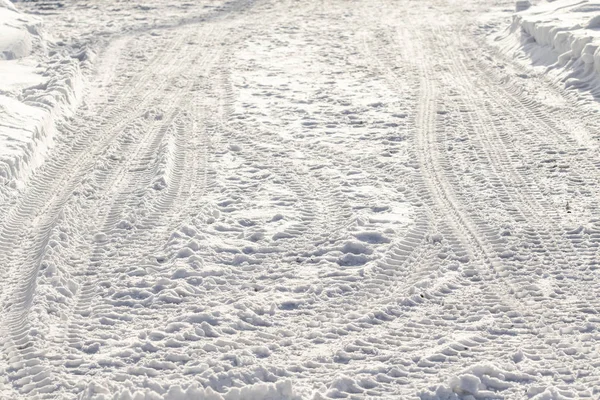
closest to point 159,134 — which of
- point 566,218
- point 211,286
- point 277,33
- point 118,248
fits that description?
point 118,248

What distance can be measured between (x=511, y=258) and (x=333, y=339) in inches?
61.4

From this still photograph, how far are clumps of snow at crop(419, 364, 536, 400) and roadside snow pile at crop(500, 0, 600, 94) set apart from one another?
5.54 meters

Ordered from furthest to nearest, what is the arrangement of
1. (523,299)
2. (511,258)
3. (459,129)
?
(459,129)
(511,258)
(523,299)

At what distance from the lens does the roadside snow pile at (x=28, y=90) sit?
7777 millimetres

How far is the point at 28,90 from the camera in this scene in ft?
32.2

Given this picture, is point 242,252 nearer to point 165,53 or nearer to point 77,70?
point 77,70

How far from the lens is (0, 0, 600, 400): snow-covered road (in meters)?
4.74

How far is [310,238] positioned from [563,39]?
5.67 metres

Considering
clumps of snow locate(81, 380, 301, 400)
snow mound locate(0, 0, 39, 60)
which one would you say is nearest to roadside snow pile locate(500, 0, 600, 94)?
clumps of snow locate(81, 380, 301, 400)

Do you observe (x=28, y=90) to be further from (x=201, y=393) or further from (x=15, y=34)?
(x=201, y=393)

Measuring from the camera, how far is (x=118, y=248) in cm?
627

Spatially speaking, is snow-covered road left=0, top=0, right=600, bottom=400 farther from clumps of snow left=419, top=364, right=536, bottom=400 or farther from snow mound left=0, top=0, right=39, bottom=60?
snow mound left=0, top=0, right=39, bottom=60

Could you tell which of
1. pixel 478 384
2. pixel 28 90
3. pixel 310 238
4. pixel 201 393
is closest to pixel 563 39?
pixel 310 238

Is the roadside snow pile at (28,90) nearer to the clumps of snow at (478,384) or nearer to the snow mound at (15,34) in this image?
the snow mound at (15,34)
